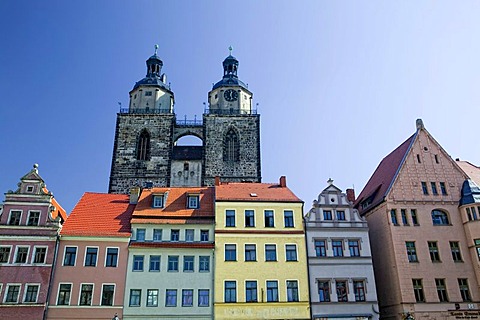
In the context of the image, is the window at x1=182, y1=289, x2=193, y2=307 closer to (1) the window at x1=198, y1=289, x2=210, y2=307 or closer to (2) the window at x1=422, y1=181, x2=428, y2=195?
(1) the window at x1=198, y1=289, x2=210, y2=307

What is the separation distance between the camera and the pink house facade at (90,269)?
90.6 feet

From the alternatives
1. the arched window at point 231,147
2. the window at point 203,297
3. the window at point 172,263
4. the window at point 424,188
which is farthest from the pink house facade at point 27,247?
the arched window at point 231,147

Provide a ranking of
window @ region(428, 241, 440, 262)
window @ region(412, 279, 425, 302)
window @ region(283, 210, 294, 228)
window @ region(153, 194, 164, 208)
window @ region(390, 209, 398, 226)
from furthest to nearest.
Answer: window @ region(390, 209, 398, 226), window @ region(153, 194, 164, 208), window @ region(428, 241, 440, 262), window @ region(283, 210, 294, 228), window @ region(412, 279, 425, 302)

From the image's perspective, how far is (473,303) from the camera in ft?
99.3

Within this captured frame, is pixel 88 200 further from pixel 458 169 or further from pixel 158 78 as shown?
pixel 158 78

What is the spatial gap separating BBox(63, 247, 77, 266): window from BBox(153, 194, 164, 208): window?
241 inches

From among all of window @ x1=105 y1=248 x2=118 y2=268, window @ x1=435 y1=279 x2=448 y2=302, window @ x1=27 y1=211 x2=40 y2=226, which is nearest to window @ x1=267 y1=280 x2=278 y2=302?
window @ x1=105 y1=248 x2=118 y2=268

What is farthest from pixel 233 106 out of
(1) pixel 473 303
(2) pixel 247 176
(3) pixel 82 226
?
(1) pixel 473 303

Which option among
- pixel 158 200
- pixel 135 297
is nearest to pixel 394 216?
pixel 158 200

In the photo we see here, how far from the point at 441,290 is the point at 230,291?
1433 cm

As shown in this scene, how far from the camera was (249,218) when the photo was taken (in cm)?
3166

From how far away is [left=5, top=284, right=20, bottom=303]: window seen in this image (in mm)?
27016

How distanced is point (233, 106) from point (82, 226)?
34.6 meters

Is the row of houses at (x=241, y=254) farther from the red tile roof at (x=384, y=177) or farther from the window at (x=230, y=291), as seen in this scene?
the red tile roof at (x=384, y=177)
